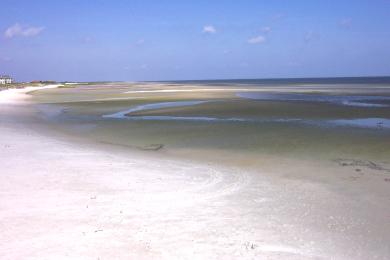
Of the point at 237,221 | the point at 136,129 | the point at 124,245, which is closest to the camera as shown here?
the point at 124,245

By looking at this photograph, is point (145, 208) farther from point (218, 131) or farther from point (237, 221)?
point (218, 131)

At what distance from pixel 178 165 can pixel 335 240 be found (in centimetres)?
647

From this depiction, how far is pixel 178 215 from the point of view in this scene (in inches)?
308

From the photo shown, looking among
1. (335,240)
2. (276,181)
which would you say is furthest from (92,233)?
(276,181)

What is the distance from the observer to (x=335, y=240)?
6.82 meters

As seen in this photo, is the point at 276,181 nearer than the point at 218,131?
Yes

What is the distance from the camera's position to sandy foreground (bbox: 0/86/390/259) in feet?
20.7

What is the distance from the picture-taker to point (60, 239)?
21.4 feet

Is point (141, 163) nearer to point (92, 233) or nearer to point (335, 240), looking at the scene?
point (92, 233)

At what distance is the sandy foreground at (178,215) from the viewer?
6.31 meters

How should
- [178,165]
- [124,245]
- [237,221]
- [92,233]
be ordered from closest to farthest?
[124,245]
[92,233]
[237,221]
[178,165]

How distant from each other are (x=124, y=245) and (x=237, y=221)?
2077 millimetres

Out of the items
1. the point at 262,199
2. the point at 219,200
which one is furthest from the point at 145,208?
the point at 262,199

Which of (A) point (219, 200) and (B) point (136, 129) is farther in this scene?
(B) point (136, 129)
